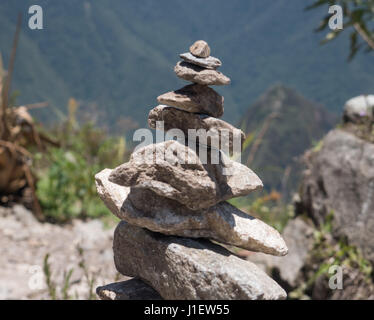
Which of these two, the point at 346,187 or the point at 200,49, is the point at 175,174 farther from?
the point at 346,187

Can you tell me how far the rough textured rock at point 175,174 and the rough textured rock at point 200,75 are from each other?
392mm

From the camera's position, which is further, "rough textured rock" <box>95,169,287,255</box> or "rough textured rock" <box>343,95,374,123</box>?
"rough textured rock" <box>343,95,374,123</box>

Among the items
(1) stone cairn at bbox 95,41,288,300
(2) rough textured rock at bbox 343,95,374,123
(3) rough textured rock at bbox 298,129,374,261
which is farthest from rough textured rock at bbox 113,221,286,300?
(2) rough textured rock at bbox 343,95,374,123

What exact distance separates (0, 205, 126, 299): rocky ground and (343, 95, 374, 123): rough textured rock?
3.90m

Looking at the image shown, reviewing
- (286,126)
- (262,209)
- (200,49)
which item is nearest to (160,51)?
(286,126)

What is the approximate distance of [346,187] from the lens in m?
4.89

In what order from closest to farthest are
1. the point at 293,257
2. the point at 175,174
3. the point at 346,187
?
the point at 175,174 → the point at 346,187 → the point at 293,257

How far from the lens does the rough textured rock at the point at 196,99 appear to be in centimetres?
222

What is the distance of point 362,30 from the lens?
19.2 feet

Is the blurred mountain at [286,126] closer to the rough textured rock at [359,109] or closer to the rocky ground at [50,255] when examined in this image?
the rough textured rock at [359,109]

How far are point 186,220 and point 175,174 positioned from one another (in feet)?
1.04

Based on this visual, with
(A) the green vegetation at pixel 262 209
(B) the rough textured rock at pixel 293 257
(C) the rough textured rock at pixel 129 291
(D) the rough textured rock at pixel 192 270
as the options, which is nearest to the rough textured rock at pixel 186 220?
(D) the rough textured rock at pixel 192 270

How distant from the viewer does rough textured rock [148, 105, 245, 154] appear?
7.25 feet

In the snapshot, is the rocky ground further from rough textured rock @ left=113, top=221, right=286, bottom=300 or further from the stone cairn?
the stone cairn
